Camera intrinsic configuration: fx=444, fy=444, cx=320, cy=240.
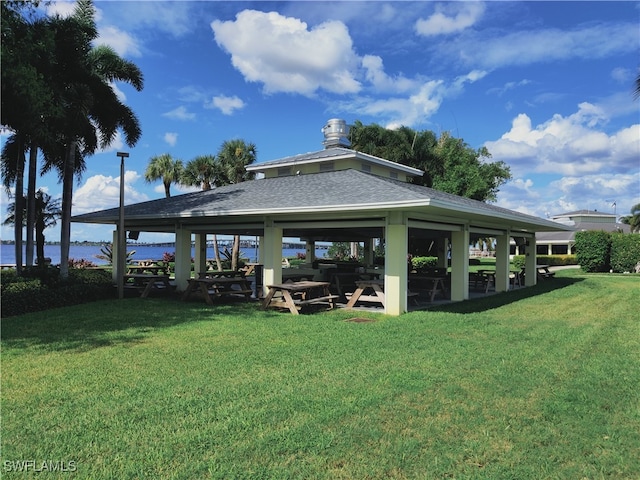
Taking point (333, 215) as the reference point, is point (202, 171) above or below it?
above

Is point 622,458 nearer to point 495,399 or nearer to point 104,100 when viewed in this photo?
point 495,399

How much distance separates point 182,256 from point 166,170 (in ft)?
56.9

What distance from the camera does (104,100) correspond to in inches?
553

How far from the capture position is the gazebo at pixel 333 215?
10656 mm

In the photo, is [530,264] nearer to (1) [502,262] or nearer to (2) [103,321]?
(1) [502,262]

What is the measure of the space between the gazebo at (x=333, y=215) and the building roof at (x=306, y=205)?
3 centimetres

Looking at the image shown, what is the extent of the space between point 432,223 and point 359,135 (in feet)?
78.0

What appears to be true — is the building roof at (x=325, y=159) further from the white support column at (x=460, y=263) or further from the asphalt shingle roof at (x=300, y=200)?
the white support column at (x=460, y=263)

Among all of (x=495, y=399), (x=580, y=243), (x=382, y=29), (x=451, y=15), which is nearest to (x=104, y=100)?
(x=382, y=29)

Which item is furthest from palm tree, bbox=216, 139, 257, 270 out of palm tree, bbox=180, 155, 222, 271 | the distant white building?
the distant white building

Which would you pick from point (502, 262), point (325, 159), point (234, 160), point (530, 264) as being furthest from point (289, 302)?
point (234, 160)

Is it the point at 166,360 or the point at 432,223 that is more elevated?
the point at 432,223

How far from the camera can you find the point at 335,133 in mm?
20438

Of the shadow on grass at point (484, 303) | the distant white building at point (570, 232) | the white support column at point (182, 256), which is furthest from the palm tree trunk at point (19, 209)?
the distant white building at point (570, 232)
